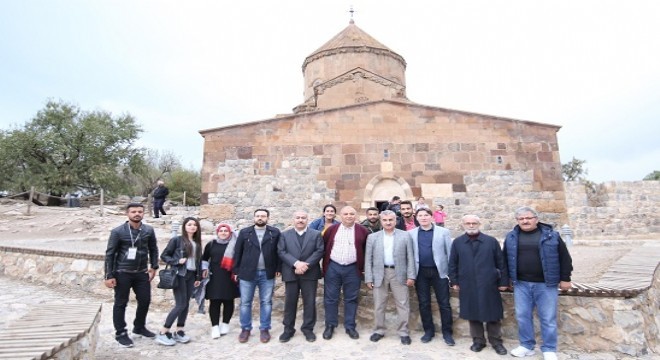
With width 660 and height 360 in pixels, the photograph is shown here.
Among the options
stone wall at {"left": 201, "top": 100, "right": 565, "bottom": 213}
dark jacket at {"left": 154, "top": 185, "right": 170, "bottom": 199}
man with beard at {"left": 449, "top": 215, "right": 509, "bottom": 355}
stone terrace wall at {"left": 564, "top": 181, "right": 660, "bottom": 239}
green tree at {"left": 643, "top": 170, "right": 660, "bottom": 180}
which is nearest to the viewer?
man with beard at {"left": 449, "top": 215, "right": 509, "bottom": 355}

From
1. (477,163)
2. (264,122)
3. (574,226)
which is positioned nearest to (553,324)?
A: (477,163)

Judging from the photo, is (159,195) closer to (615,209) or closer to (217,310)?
(217,310)

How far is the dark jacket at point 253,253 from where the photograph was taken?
4277mm

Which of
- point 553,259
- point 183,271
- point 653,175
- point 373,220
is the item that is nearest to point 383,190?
point 373,220

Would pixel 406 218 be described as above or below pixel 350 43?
below

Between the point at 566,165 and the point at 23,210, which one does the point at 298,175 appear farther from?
the point at 566,165

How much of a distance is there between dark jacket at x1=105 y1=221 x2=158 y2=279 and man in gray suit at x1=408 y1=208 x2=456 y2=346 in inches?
120

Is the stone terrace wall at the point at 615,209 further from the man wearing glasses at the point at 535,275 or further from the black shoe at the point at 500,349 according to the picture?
the black shoe at the point at 500,349

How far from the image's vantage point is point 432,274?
4.11m

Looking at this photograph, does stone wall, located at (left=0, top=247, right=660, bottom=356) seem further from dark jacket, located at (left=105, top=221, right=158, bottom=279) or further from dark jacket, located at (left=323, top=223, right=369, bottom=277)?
dark jacket, located at (left=105, top=221, right=158, bottom=279)

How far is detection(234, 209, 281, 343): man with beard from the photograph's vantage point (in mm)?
4223

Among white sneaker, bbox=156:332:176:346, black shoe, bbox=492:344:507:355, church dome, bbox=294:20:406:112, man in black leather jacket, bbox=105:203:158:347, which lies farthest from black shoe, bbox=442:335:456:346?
church dome, bbox=294:20:406:112

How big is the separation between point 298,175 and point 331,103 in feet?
14.9

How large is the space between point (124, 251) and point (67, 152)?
22152mm
